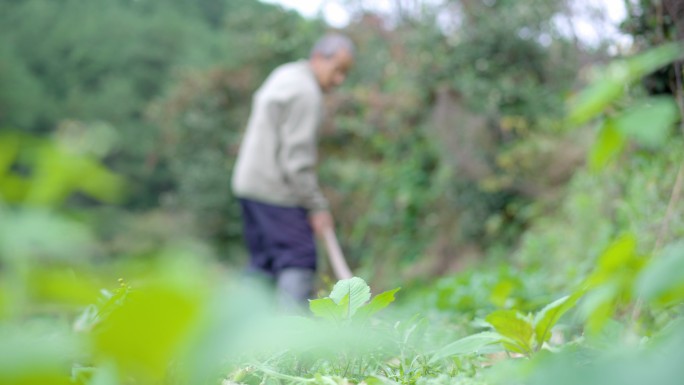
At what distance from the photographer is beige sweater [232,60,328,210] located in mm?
4395

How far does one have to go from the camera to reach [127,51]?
29.8m

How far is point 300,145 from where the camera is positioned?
14.5 ft

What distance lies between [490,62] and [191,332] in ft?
28.6

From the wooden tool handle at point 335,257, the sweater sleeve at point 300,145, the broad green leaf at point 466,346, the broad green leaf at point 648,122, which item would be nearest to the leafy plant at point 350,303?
the broad green leaf at point 466,346

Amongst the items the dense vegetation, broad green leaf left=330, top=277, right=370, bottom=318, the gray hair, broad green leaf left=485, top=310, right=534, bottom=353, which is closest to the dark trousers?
the dense vegetation

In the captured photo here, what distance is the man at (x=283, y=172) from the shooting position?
435cm

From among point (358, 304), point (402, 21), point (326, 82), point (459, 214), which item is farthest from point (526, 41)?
point (358, 304)

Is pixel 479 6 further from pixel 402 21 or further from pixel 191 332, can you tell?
pixel 191 332

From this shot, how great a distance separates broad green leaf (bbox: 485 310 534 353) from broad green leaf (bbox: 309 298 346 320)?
0.74 ft

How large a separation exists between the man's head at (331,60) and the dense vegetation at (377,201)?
49.5 inches

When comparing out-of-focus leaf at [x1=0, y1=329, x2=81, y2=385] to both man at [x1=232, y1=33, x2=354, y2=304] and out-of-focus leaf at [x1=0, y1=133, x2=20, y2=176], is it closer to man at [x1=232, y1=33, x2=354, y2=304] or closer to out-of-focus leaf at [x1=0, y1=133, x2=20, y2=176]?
out-of-focus leaf at [x1=0, y1=133, x2=20, y2=176]

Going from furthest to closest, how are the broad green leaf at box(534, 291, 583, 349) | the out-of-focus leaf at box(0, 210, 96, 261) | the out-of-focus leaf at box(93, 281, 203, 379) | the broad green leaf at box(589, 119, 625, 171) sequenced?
the broad green leaf at box(534, 291, 583, 349), the broad green leaf at box(589, 119, 625, 171), the out-of-focus leaf at box(0, 210, 96, 261), the out-of-focus leaf at box(93, 281, 203, 379)

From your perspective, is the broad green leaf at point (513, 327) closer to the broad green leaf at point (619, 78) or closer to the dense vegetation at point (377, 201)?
the dense vegetation at point (377, 201)

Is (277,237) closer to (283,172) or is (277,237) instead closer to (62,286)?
(283,172)
